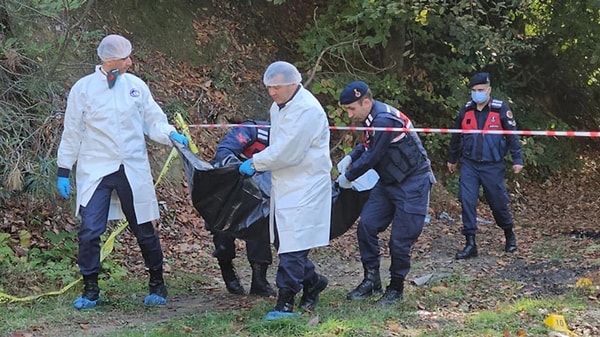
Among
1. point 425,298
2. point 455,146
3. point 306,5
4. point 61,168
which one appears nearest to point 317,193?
point 425,298

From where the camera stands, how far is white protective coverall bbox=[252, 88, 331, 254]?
5039 millimetres

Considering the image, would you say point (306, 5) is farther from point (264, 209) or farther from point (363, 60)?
point (264, 209)

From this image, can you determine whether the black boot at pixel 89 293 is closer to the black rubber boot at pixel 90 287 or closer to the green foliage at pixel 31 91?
the black rubber boot at pixel 90 287

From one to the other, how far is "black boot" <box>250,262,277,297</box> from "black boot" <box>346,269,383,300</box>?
2.14 feet

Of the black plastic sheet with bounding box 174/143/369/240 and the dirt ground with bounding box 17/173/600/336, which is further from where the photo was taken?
the dirt ground with bounding box 17/173/600/336

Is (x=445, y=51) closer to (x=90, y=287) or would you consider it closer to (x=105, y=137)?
(x=105, y=137)

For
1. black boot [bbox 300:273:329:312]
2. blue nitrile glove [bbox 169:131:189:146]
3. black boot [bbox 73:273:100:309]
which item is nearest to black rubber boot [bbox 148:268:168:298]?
black boot [bbox 73:273:100:309]

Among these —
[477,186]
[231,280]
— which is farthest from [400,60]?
[231,280]

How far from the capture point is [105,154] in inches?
219

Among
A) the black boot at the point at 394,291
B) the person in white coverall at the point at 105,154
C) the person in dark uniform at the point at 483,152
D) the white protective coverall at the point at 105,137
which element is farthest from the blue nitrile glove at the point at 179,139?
the person in dark uniform at the point at 483,152

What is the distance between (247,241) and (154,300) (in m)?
0.85

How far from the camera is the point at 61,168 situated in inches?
223

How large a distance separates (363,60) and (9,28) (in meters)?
5.65

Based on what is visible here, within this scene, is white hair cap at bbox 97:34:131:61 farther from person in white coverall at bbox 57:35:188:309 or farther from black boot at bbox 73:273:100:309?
black boot at bbox 73:273:100:309
